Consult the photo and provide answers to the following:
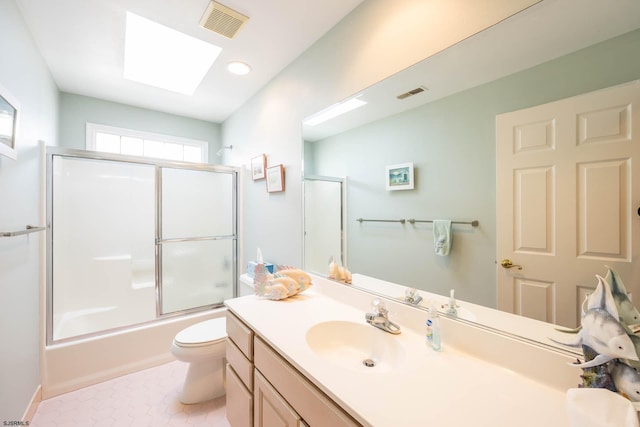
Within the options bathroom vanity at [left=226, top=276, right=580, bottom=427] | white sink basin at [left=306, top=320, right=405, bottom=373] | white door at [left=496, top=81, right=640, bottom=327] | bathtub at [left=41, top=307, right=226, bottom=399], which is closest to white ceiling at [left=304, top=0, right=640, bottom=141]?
white door at [left=496, top=81, right=640, bottom=327]

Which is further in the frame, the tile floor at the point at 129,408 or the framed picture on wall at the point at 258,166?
the framed picture on wall at the point at 258,166

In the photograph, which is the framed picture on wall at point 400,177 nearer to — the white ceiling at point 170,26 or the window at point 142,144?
the white ceiling at point 170,26

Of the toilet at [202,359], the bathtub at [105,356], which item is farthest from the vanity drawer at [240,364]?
the bathtub at [105,356]

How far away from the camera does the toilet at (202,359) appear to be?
1.68 meters

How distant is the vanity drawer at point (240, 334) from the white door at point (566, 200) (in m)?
1.08

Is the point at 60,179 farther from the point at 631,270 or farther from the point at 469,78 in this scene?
the point at 631,270

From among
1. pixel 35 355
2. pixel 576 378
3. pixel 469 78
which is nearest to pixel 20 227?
pixel 35 355

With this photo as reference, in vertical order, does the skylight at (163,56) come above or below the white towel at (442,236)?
above

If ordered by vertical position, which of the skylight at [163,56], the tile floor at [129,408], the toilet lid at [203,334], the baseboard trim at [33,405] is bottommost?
the tile floor at [129,408]

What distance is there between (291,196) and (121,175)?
67.5 inches

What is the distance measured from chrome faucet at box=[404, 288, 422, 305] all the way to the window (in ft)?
9.83

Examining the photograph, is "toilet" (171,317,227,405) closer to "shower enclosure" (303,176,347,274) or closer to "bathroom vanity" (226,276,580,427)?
"bathroom vanity" (226,276,580,427)

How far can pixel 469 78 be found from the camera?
40.1 inches

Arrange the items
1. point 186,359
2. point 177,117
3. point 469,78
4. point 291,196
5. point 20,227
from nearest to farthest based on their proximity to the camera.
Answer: point 469,78
point 20,227
point 186,359
point 291,196
point 177,117
